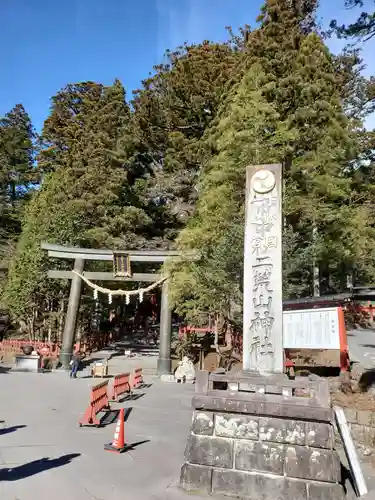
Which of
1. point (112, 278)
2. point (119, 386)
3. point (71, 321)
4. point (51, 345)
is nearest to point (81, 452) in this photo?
point (119, 386)

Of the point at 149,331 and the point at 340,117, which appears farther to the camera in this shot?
the point at 149,331

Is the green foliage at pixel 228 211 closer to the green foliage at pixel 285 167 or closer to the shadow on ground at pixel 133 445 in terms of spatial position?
the green foliage at pixel 285 167

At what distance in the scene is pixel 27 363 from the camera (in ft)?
58.3

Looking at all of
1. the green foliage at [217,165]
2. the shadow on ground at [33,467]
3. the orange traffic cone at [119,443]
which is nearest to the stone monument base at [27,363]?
the green foliage at [217,165]

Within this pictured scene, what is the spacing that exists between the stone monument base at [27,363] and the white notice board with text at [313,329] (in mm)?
12314

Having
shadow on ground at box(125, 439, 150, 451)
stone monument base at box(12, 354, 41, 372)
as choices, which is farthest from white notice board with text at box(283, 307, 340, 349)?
stone monument base at box(12, 354, 41, 372)

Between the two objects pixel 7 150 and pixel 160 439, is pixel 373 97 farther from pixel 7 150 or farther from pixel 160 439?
pixel 7 150

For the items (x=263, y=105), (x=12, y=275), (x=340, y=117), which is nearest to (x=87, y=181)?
(x=12, y=275)

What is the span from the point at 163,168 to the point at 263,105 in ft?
40.5

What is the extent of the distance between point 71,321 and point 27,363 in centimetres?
266

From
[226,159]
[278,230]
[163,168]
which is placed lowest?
[278,230]

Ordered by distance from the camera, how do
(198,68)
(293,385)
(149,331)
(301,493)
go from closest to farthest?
(301,493)
(293,385)
(198,68)
(149,331)

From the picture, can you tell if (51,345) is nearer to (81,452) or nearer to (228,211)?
(228,211)

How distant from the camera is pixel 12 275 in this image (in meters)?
23.9
